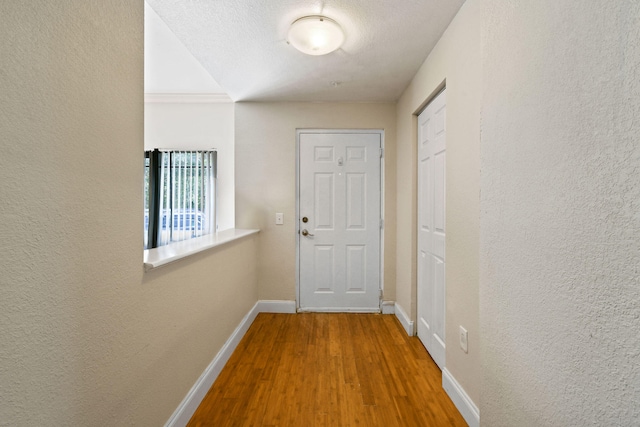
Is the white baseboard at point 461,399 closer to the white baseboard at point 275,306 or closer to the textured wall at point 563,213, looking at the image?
the textured wall at point 563,213

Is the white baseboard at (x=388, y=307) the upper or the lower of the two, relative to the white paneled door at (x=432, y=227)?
lower

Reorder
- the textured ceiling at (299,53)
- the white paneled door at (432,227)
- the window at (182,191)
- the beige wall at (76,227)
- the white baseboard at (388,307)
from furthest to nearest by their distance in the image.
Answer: the window at (182,191) < the white baseboard at (388,307) < the white paneled door at (432,227) < the textured ceiling at (299,53) < the beige wall at (76,227)

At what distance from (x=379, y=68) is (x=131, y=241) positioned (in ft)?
7.27

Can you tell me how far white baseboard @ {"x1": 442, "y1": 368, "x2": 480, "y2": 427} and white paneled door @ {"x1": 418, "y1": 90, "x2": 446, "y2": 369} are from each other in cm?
20

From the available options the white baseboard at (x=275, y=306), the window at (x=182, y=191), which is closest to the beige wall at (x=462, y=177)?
the white baseboard at (x=275, y=306)

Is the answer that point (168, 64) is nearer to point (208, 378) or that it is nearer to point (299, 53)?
point (299, 53)

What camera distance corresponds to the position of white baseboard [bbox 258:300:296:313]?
3221 mm

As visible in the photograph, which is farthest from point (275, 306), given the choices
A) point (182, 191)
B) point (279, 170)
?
point (182, 191)

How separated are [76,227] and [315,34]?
1.66 m

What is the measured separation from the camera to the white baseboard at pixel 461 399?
150cm

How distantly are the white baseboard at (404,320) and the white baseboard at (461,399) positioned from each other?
762 mm

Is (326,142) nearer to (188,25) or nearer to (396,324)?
(188,25)

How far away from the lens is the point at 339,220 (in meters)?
3.25

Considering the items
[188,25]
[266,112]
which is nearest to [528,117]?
[188,25]
